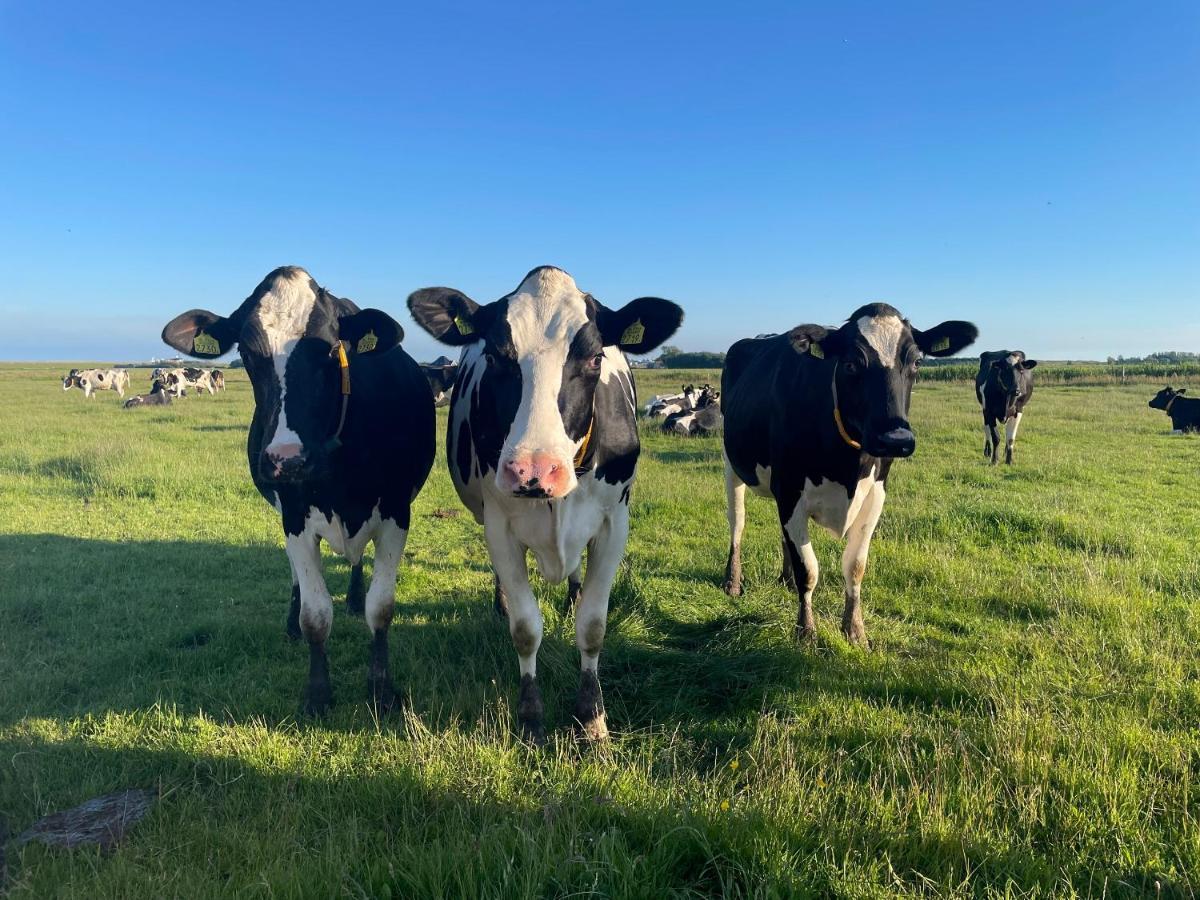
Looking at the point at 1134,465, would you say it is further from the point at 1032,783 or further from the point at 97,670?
the point at 97,670

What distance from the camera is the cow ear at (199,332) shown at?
4.53 meters

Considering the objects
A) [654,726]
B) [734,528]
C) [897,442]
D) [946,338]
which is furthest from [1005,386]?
[654,726]

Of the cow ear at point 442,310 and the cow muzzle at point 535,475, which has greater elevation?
the cow ear at point 442,310

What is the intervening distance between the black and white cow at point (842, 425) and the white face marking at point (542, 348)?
76.7 inches

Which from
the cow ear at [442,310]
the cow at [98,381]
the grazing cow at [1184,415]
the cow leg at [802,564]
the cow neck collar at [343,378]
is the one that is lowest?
the cow leg at [802,564]

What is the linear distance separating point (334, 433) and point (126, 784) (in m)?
2.00

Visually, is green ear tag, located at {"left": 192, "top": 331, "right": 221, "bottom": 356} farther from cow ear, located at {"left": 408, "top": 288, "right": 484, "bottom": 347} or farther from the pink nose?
the pink nose

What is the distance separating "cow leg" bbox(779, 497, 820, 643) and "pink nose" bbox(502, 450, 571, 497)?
2.88 meters

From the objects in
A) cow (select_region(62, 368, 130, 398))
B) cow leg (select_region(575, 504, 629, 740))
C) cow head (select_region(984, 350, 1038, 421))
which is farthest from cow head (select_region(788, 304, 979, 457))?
cow (select_region(62, 368, 130, 398))

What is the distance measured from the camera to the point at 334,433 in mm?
4281

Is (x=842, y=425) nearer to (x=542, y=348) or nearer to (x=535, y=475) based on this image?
(x=542, y=348)

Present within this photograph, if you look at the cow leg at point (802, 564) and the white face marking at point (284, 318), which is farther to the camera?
the cow leg at point (802, 564)

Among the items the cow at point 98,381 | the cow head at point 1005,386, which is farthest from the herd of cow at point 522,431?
the cow at point 98,381

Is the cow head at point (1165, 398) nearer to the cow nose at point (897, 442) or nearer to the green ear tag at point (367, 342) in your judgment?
the cow nose at point (897, 442)
